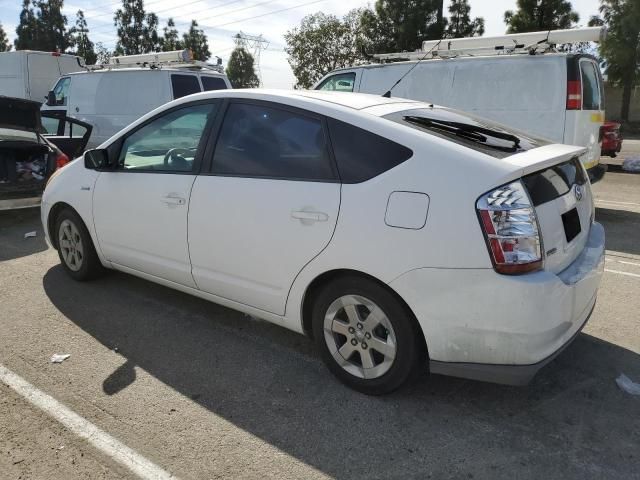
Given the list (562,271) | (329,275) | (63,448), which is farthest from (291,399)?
(562,271)

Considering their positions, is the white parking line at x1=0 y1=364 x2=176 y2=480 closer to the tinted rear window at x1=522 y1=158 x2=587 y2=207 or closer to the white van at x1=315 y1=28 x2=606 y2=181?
the tinted rear window at x1=522 y1=158 x2=587 y2=207

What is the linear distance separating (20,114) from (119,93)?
3783mm

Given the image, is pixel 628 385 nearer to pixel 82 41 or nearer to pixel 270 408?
pixel 270 408

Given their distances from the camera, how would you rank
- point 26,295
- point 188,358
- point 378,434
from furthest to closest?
1. point 26,295
2. point 188,358
3. point 378,434

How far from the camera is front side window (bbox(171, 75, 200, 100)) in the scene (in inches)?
396

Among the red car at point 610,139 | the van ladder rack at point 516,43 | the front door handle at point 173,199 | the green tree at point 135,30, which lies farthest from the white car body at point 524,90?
the green tree at point 135,30

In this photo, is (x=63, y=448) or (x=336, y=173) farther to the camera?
(x=336, y=173)

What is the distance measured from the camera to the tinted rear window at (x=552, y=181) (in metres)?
2.60

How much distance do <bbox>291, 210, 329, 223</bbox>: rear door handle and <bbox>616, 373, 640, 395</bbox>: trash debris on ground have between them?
1957 millimetres

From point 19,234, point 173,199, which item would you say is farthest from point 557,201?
point 19,234

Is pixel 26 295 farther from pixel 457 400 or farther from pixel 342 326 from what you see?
pixel 457 400

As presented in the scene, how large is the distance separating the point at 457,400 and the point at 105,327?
2521 millimetres

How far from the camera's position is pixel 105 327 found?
3.88 m

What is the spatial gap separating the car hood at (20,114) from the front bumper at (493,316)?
21.0 feet
